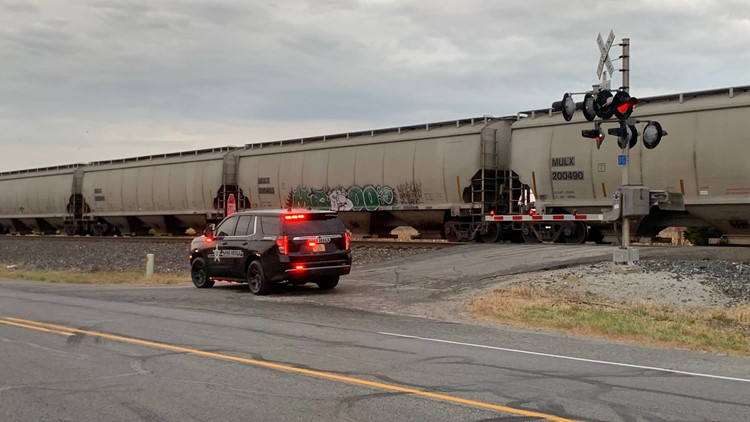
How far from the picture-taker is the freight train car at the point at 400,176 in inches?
1006

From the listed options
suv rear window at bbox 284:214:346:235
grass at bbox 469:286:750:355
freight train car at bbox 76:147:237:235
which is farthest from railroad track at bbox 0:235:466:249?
grass at bbox 469:286:750:355

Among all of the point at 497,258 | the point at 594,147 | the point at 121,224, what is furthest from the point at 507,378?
the point at 121,224

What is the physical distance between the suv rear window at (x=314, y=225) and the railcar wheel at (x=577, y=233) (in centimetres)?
968

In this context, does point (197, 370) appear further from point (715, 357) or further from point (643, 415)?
point (715, 357)

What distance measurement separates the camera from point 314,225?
16.0 meters

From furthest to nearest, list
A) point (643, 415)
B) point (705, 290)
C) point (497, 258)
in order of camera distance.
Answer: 1. point (497, 258)
2. point (705, 290)
3. point (643, 415)

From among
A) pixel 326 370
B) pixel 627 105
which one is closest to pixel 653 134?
pixel 627 105

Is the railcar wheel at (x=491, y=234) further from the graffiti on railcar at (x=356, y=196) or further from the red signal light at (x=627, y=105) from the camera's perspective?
the red signal light at (x=627, y=105)

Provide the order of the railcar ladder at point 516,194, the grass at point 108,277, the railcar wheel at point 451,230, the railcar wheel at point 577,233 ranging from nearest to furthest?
the grass at point 108,277 → the railcar wheel at point 577,233 → the railcar ladder at point 516,194 → the railcar wheel at point 451,230

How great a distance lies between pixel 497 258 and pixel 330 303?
6.35m

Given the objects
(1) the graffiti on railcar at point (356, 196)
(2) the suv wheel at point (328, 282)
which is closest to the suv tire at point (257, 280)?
(2) the suv wheel at point (328, 282)

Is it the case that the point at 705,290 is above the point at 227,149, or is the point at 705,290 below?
below

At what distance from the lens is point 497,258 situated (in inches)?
763

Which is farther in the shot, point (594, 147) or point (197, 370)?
point (594, 147)
